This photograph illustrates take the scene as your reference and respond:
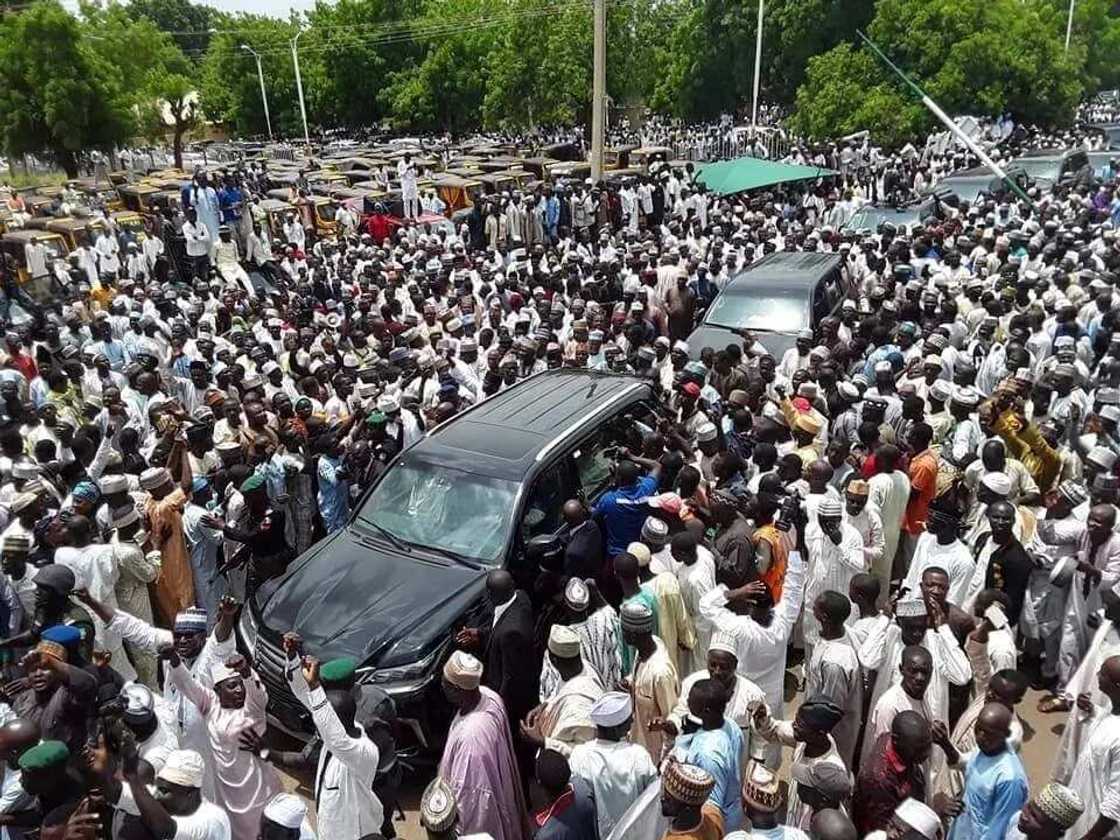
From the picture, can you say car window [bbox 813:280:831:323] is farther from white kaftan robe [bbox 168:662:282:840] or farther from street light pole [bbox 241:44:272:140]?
street light pole [bbox 241:44:272:140]

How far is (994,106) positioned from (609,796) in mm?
30510

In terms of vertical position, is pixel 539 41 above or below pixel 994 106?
above

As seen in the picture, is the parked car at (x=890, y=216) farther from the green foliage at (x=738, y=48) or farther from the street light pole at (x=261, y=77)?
the street light pole at (x=261, y=77)

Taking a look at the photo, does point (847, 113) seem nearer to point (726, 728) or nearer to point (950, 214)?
point (950, 214)

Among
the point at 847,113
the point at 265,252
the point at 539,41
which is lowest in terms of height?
the point at 265,252

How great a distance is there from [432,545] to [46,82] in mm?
32342

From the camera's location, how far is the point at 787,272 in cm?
1133

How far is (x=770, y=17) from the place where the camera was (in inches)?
1389

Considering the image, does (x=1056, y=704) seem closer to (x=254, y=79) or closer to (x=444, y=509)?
(x=444, y=509)

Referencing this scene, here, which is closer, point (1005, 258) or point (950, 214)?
point (1005, 258)

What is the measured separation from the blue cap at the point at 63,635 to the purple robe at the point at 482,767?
1.86 meters

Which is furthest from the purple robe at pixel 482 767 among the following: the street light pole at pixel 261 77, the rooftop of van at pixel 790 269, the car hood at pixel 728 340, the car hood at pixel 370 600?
the street light pole at pixel 261 77

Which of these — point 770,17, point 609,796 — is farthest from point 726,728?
point 770,17

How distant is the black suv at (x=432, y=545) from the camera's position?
5090mm
